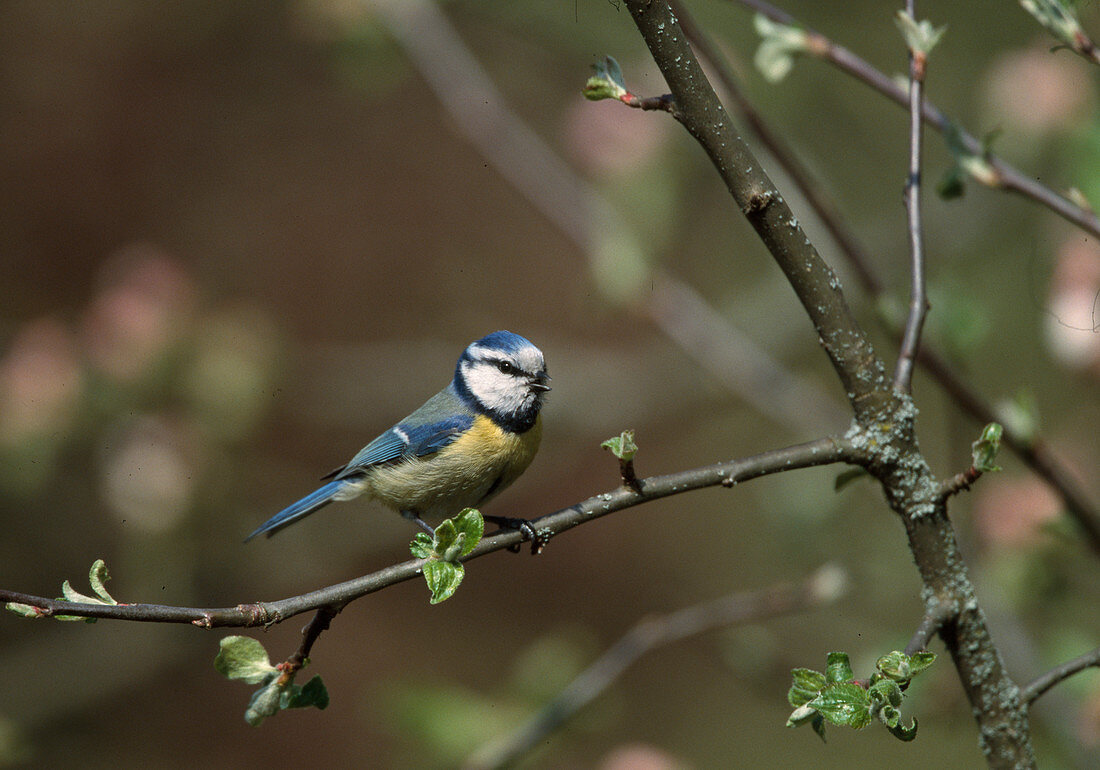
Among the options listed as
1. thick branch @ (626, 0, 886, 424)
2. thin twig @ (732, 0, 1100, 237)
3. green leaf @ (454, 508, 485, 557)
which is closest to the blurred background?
thin twig @ (732, 0, 1100, 237)

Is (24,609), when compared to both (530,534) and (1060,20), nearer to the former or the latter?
(530,534)

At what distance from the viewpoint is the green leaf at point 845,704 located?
79cm

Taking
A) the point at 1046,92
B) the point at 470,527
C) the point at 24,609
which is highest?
the point at 1046,92

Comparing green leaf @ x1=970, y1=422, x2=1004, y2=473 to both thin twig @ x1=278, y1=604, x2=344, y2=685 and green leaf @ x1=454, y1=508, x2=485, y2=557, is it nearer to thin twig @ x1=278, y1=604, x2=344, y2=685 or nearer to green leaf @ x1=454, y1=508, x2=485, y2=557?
green leaf @ x1=454, y1=508, x2=485, y2=557

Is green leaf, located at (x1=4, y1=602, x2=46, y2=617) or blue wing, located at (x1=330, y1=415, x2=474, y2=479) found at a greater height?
blue wing, located at (x1=330, y1=415, x2=474, y2=479)

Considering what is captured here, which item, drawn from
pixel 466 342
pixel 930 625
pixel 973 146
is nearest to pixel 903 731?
pixel 930 625

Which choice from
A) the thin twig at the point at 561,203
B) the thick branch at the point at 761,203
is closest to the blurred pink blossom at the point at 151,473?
the thin twig at the point at 561,203

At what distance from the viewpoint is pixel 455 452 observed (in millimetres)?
1717

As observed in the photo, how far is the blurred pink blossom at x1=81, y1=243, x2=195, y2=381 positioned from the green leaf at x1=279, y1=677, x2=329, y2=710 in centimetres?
158

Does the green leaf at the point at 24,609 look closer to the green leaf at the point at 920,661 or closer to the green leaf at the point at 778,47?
the green leaf at the point at 920,661

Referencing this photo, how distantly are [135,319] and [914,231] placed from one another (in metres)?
1.92

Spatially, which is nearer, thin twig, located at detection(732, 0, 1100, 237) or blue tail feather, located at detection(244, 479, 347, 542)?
thin twig, located at detection(732, 0, 1100, 237)

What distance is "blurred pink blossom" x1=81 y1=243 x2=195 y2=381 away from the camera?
2309 mm

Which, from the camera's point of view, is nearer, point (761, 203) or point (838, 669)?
point (838, 669)
